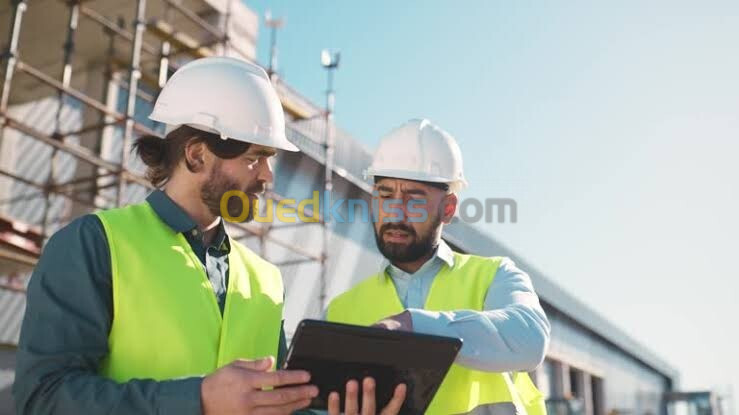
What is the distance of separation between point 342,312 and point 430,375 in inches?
53.0

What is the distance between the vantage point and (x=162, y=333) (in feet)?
7.34

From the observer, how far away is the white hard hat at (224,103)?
8.92 feet

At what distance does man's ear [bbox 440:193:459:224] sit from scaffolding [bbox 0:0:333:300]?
586 centimetres

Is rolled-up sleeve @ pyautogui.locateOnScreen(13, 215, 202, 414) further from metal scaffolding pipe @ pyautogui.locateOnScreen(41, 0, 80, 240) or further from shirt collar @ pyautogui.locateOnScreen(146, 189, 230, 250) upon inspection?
metal scaffolding pipe @ pyautogui.locateOnScreen(41, 0, 80, 240)

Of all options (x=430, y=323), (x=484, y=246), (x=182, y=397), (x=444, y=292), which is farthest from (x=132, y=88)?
(x=484, y=246)

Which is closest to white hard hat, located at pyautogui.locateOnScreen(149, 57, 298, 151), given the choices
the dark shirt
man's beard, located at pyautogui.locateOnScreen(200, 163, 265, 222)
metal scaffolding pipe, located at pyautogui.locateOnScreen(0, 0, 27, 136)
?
man's beard, located at pyautogui.locateOnScreen(200, 163, 265, 222)

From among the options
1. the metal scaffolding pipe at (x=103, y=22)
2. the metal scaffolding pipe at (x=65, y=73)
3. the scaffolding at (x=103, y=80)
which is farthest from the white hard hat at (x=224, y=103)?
the metal scaffolding pipe at (x=103, y=22)

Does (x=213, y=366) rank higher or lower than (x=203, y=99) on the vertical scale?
lower

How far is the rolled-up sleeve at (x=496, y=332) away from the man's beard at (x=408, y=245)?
25.5 inches

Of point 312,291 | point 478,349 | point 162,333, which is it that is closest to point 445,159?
point 478,349

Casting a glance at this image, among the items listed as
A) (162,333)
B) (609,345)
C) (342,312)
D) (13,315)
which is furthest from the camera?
(609,345)

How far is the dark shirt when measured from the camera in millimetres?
1959

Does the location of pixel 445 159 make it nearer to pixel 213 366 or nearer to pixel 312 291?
pixel 213 366

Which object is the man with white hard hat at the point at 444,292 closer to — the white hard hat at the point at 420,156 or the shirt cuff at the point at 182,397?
the white hard hat at the point at 420,156
